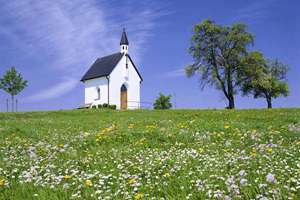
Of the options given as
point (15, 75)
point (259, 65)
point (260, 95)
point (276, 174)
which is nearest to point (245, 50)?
point (259, 65)

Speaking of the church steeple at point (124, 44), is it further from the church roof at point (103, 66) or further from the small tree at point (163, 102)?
the small tree at point (163, 102)

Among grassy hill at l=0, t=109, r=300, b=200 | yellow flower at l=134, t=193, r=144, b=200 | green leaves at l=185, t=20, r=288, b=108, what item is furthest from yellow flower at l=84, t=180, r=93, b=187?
green leaves at l=185, t=20, r=288, b=108

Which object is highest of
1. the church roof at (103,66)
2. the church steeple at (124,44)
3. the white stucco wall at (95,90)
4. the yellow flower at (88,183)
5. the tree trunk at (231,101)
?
the church steeple at (124,44)

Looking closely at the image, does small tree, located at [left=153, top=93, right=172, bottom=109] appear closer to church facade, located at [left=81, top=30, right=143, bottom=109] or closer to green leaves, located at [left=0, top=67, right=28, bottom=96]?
church facade, located at [left=81, top=30, right=143, bottom=109]

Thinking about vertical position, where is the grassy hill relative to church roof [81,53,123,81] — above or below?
below

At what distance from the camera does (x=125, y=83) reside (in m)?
63.0

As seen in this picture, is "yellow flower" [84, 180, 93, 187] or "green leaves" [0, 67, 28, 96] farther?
"green leaves" [0, 67, 28, 96]

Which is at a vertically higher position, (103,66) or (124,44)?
(124,44)

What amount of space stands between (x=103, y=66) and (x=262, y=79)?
2793cm

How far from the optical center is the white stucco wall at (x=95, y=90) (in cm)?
6259

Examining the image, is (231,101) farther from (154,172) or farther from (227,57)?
(154,172)

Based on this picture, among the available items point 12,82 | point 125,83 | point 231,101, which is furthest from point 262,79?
point 12,82

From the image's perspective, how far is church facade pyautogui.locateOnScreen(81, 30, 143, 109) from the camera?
61.9 meters

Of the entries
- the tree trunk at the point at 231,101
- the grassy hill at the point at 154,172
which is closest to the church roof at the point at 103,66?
the tree trunk at the point at 231,101
